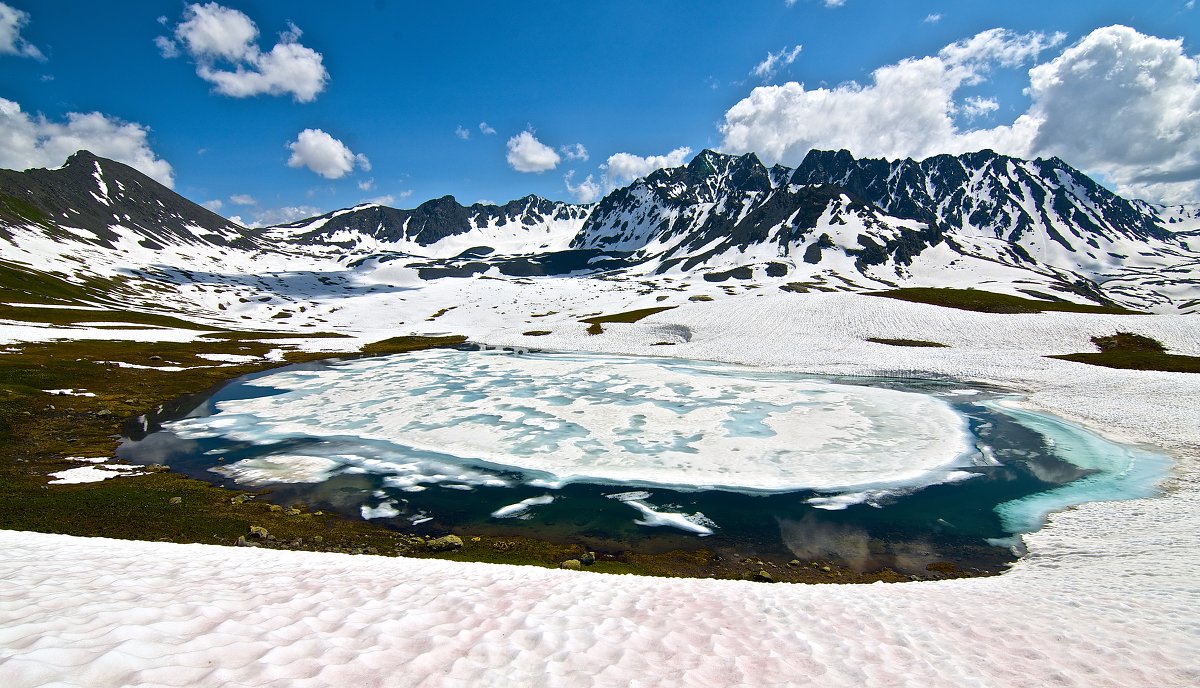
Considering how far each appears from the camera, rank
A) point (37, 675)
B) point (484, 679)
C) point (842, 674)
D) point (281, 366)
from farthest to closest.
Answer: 1. point (281, 366)
2. point (842, 674)
3. point (484, 679)
4. point (37, 675)

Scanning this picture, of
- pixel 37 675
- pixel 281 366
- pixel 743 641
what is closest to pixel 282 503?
pixel 37 675

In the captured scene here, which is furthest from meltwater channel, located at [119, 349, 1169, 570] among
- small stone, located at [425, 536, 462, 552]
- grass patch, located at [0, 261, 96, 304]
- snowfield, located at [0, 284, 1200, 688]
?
grass patch, located at [0, 261, 96, 304]

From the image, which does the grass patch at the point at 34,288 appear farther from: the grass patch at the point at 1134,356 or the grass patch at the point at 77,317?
the grass patch at the point at 1134,356

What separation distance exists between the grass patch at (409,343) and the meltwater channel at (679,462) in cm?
3895

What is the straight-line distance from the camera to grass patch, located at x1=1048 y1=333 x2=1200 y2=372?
151 feet

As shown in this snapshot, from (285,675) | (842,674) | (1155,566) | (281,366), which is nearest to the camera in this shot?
(285,675)

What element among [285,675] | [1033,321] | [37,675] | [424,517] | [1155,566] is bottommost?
[424,517]

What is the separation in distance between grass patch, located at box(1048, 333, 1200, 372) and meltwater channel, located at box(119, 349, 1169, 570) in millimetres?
20306

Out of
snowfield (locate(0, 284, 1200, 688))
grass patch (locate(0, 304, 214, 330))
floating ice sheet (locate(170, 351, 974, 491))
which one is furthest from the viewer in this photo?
grass patch (locate(0, 304, 214, 330))

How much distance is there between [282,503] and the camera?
20859 millimetres

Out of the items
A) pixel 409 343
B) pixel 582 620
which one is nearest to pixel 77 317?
pixel 409 343

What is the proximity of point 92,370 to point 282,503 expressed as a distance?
4136cm

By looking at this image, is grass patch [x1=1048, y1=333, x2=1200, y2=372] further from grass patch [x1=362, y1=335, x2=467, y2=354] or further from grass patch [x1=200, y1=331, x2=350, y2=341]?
grass patch [x1=200, y1=331, x2=350, y2=341]

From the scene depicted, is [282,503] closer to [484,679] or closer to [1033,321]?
[484,679]
